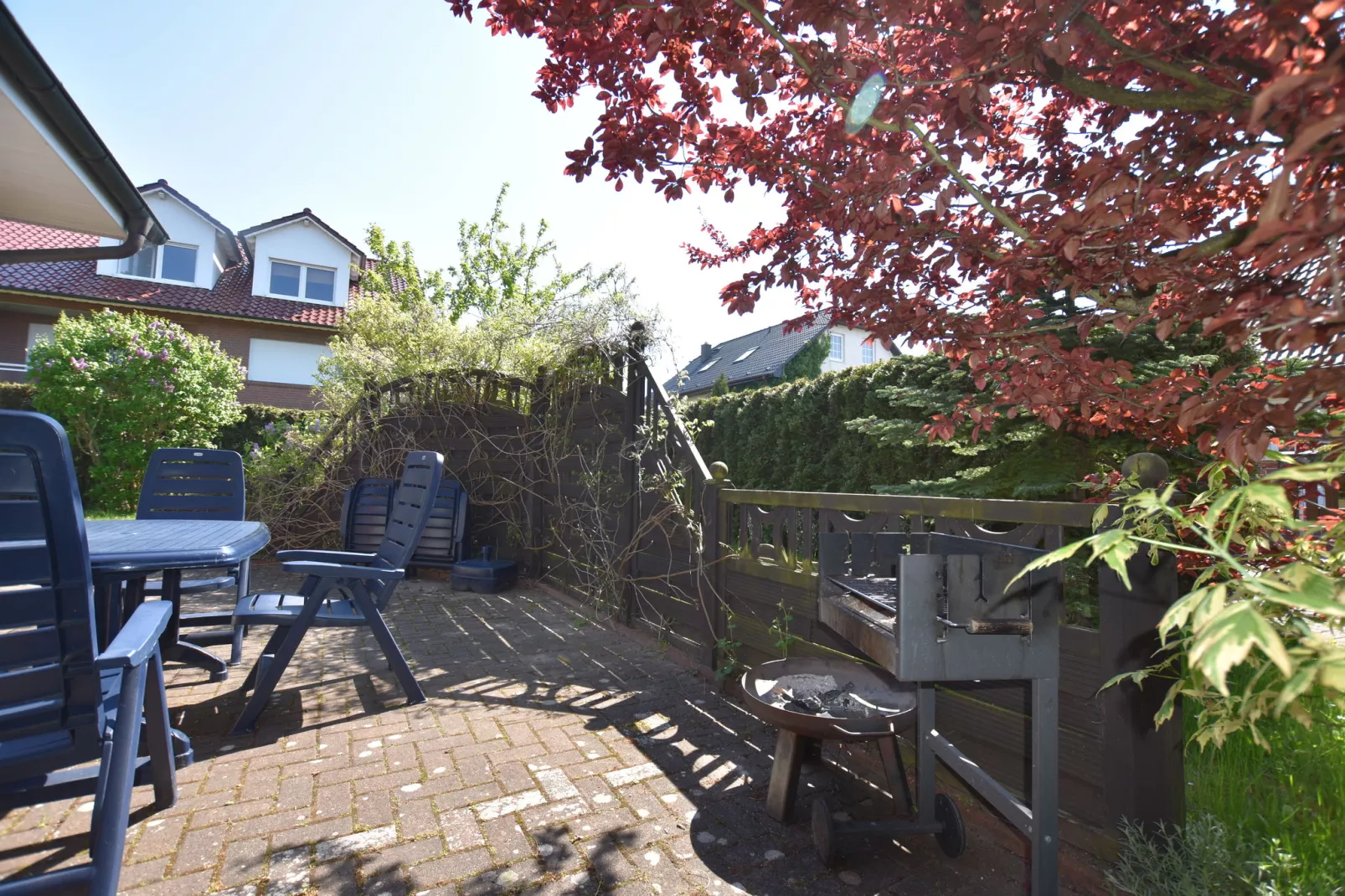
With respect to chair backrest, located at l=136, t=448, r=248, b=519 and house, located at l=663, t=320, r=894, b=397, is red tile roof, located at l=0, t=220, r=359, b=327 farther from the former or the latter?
chair backrest, located at l=136, t=448, r=248, b=519

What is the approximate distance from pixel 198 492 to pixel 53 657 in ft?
10.0

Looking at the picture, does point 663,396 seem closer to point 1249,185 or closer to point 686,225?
point 686,225

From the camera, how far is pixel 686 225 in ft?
10.9

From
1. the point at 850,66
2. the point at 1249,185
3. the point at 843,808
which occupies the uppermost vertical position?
the point at 850,66

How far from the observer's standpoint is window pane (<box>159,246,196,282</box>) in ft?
56.2

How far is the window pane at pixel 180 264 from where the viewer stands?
17.1m

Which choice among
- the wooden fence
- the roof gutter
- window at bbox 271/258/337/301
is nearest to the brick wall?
window at bbox 271/258/337/301

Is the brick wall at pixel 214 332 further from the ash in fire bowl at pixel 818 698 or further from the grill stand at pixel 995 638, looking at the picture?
the grill stand at pixel 995 638

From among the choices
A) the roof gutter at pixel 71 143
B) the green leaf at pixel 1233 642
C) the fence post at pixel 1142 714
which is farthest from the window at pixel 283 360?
the green leaf at pixel 1233 642

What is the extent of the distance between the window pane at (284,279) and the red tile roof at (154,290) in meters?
0.37

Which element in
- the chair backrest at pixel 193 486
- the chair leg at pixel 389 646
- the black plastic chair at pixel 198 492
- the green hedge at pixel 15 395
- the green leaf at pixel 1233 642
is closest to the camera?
the green leaf at pixel 1233 642

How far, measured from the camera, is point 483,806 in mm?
2207

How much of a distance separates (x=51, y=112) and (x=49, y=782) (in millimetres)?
2727

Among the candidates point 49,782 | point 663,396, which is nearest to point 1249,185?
point 663,396
